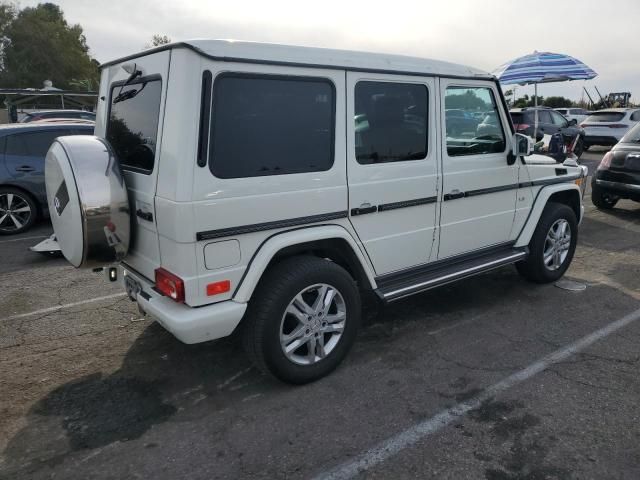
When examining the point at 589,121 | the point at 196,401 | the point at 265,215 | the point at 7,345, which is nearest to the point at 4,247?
the point at 7,345

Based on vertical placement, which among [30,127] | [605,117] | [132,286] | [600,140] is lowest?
[132,286]

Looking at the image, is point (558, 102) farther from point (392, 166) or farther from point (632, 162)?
point (392, 166)

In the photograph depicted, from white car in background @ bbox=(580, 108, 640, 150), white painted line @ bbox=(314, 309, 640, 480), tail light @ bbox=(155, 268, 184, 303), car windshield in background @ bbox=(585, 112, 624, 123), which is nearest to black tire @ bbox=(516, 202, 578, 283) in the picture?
white painted line @ bbox=(314, 309, 640, 480)

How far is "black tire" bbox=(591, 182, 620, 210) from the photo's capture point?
8.30 meters

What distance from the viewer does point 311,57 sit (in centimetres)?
291

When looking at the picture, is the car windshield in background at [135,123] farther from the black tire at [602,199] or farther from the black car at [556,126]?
the black car at [556,126]

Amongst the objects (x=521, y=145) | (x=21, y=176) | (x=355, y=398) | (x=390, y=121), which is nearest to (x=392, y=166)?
(x=390, y=121)

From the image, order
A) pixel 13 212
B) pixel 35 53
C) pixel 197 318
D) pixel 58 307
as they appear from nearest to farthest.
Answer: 1. pixel 197 318
2. pixel 58 307
3. pixel 13 212
4. pixel 35 53

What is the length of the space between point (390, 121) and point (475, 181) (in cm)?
101

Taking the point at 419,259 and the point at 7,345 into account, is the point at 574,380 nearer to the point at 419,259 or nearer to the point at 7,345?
the point at 419,259

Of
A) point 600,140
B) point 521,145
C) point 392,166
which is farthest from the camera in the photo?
point 600,140

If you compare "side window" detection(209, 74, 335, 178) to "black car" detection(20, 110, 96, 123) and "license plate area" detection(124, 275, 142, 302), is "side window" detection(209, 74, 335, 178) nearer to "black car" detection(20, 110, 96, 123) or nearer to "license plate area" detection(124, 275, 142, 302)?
"license plate area" detection(124, 275, 142, 302)

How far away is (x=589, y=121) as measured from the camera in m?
17.2

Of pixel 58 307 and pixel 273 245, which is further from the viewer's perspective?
pixel 58 307
